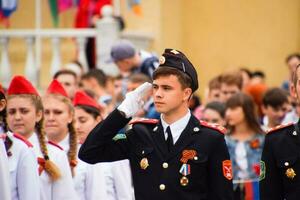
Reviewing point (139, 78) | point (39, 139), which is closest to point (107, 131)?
point (39, 139)

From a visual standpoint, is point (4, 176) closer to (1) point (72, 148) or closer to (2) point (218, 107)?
(1) point (72, 148)

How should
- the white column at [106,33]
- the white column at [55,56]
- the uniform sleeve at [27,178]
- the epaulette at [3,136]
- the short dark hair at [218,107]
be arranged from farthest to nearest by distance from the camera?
the white column at [55,56]
the white column at [106,33]
the short dark hair at [218,107]
the uniform sleeve at [27,178]
the epaulette at [3,136]

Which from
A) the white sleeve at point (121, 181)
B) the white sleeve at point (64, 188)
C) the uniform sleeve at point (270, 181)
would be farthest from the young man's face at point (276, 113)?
the uniform sleeve at point (270, 181)

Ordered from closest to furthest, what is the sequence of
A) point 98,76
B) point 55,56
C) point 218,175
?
1. point 218,175
2. point 98,76
3. point 55,56

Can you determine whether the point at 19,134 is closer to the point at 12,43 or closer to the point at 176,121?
the point at 176,121

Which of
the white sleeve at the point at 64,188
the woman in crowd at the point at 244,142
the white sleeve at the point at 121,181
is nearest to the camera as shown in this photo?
the white sleeve at the point at 64,188

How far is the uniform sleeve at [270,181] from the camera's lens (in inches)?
314

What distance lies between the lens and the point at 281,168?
7973mm

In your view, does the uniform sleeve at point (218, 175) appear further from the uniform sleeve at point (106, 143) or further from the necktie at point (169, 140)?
the uniform sleeve at point (106, 143)

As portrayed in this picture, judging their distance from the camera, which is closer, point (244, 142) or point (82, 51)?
point (244, 142)

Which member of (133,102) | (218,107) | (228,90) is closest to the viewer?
(133,102)

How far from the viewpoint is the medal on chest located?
8.06m

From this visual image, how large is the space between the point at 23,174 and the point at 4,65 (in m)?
9.11

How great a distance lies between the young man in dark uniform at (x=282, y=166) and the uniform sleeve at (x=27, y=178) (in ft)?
5.68
